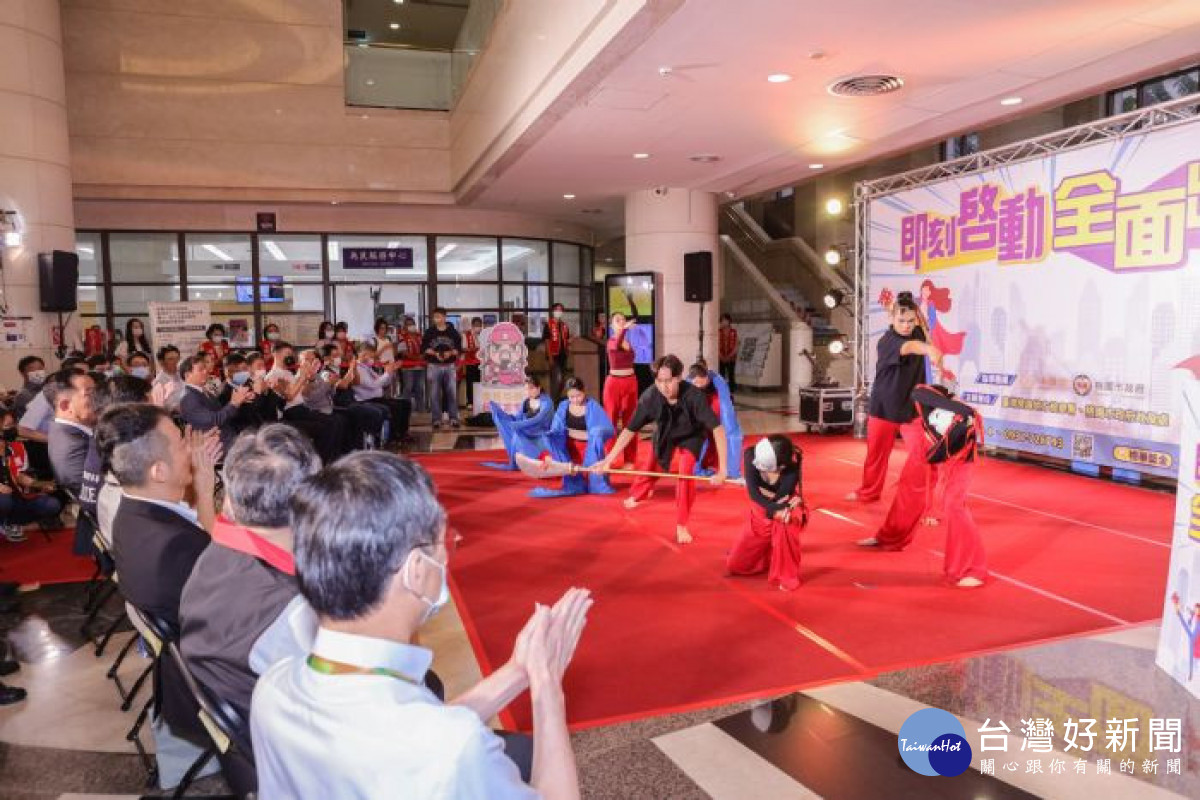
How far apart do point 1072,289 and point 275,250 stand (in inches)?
464

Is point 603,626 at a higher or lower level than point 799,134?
lower

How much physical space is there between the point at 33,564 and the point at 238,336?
767 centimetres

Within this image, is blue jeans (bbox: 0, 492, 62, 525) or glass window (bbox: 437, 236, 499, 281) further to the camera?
glass window (bbox: 437, 236, 499, 281)

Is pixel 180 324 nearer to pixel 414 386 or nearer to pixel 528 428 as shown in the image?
pixel 414 386

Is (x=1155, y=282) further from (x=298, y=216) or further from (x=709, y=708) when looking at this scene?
(x=298, y=216)

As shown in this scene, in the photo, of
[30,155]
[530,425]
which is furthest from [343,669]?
[30,155]

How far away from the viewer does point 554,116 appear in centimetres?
745

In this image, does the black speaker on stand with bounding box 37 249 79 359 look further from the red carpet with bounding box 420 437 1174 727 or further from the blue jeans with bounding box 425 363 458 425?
the red carpet with bounding box 420 437 1174 727

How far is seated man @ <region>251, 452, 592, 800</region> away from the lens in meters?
1.01

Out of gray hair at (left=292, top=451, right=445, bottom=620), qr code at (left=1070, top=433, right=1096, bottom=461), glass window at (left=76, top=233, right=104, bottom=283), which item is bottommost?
qr code at (left=1070, top=433, right=1096, bottom=461)

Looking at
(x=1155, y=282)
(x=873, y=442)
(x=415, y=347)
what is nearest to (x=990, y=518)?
(x=873, y=442)

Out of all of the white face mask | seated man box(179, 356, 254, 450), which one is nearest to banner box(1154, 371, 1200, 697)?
the white face mask

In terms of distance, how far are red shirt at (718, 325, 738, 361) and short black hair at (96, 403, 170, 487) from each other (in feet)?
38.7

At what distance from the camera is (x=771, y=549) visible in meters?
4.50
